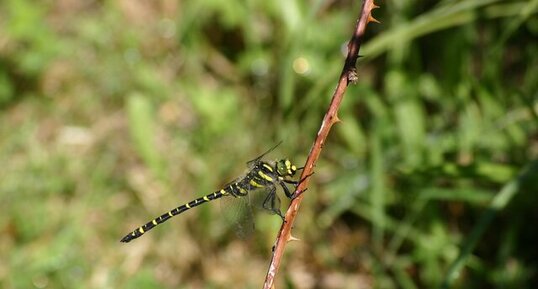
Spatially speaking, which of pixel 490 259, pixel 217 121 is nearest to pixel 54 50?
pixel 217 121

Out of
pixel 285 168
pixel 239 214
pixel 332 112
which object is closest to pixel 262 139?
pixel 239 214

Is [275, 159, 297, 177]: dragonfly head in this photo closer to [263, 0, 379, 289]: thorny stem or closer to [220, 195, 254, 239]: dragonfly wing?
[220, 195, 254, 239]: dragonfly wing

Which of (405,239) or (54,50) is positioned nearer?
(405,239)

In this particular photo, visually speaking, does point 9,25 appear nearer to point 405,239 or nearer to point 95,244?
point 95,244

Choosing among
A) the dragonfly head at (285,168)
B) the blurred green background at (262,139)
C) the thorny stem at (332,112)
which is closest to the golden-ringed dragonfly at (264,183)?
the dragonfly head at (285,168)

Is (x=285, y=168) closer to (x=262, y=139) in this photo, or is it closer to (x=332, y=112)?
(x=332, y=112)

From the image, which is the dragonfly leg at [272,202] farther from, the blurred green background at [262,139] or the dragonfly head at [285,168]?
the blurred green background at [262,139]

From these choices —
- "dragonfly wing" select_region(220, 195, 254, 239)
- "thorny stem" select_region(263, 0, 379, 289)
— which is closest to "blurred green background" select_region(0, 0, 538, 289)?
"dragonfly wing" select_region(220, 195, 254, 239)
